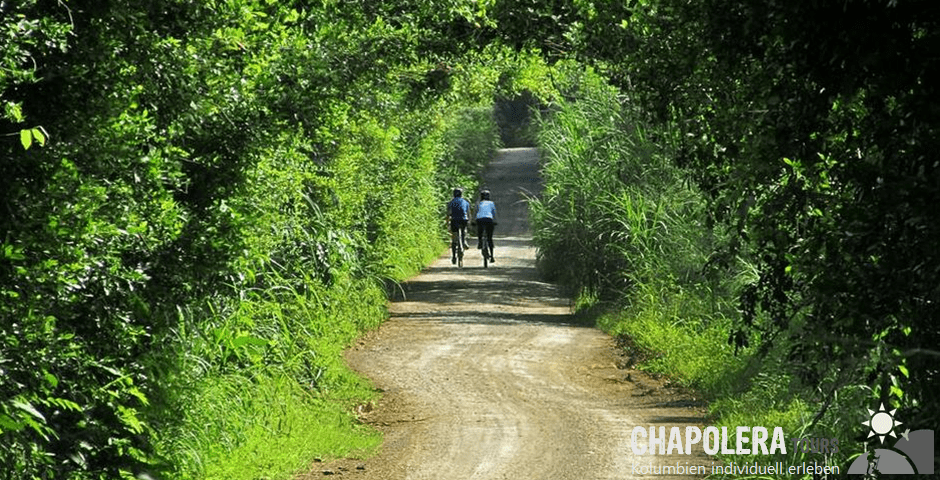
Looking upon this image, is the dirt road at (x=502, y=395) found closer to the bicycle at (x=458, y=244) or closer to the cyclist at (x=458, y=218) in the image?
the cyclist at (x=458, y=218)

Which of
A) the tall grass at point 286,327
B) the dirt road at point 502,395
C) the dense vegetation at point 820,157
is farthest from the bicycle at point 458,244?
the dense vegetation at point 820,157

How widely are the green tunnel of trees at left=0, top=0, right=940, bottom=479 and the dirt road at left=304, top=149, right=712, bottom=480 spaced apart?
75cm

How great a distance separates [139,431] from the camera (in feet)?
30.8

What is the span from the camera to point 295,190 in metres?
14.4

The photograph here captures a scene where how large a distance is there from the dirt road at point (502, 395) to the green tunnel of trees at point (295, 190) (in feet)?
2.47

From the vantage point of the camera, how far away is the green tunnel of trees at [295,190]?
5684mm

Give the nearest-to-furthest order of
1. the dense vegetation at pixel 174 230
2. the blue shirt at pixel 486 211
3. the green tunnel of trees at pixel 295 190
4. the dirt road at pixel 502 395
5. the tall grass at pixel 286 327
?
the green tunnel of trees at pixel 295 190 → the dense vegetation at pixel 174 230 → the tall grass at pixel 286 327 → the dirt road at pixel 502 395 → the blue shirt at pixel 486 211

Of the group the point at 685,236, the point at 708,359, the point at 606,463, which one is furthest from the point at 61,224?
the point at 685,236

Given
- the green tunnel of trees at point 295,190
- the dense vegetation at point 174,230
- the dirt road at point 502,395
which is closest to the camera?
the green tunnel of trees at point 295,190

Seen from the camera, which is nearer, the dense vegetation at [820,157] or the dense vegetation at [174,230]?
the dense vegetation at [820,157]

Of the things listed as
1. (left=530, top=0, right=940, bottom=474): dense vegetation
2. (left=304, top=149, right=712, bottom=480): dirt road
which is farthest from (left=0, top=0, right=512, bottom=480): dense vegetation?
(left=530, top=0, right=940, bottom=474): dense vegetation

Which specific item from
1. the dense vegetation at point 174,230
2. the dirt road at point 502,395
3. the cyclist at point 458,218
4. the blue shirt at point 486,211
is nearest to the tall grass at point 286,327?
the dense vegetation at point 174,230

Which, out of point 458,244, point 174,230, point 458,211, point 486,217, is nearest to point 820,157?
point 174,230

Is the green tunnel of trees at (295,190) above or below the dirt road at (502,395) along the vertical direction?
above
